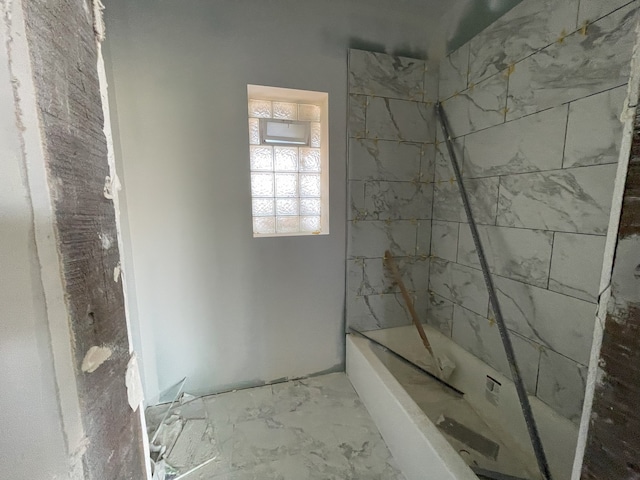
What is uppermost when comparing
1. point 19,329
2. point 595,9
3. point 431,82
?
point 431,82

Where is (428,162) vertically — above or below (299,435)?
above

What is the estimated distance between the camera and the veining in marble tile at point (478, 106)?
1.46 m

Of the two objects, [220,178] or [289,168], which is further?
[289,168]

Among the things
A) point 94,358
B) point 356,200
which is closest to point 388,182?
point 356,200

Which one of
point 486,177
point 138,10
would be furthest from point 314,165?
point 138,10

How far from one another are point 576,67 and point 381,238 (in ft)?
4.27

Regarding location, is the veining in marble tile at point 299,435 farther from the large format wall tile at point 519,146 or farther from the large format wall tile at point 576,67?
the large format wall tile at point 576,67

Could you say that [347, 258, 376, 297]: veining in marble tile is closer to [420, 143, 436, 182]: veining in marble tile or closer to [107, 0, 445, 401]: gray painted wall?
[107, 0, 445, 401]: gray painted wall

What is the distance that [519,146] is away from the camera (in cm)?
137

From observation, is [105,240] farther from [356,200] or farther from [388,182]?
[388,182]

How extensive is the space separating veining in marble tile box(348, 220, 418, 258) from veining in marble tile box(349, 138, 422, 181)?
0.35 m

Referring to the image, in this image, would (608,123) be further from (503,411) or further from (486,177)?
(503,411)

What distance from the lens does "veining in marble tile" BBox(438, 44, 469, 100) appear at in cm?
167

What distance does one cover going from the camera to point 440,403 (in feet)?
5.50
